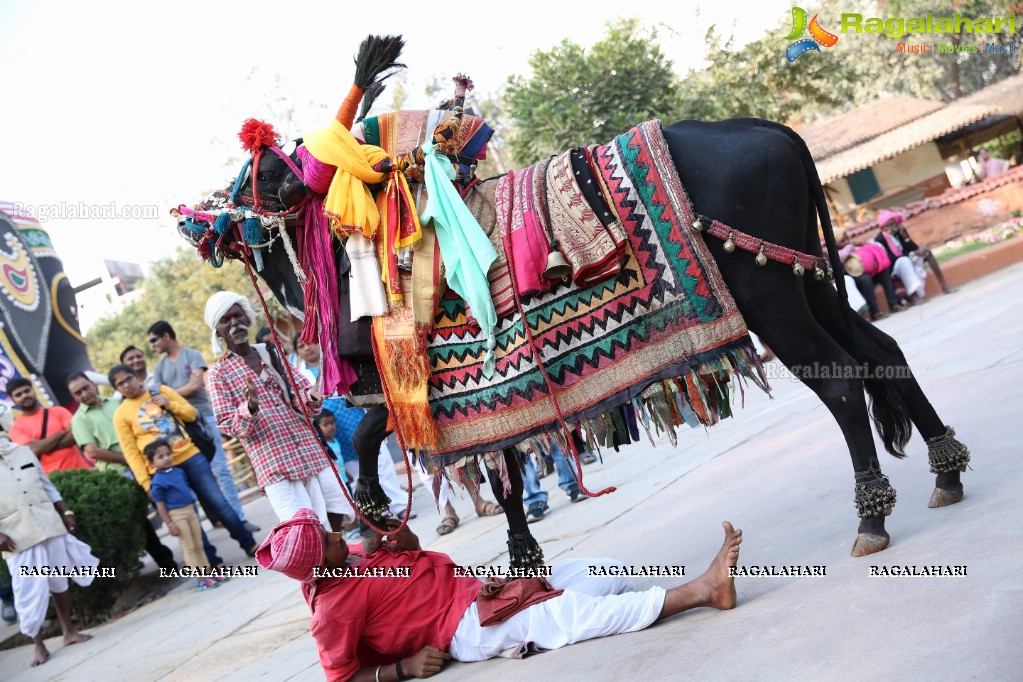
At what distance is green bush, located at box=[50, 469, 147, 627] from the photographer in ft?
24.1

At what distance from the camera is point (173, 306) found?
Answer: 110 ft

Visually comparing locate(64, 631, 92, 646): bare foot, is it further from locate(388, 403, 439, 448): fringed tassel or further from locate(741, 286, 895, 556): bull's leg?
locate(741, 286, 895, 556): bull's leg

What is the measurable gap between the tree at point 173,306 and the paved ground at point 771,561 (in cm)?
1631

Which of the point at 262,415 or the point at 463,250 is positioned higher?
the point at 463,250

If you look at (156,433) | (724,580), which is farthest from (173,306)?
(724,580)

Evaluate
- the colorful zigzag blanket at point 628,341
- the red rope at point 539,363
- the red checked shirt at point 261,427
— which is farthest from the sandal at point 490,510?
the red rope at point 539,363

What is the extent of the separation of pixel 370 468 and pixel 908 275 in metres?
11.3

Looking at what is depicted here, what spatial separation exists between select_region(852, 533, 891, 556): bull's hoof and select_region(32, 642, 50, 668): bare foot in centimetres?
571

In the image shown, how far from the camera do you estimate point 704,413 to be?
149 inches

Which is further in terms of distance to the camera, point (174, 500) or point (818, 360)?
point (174, 500)

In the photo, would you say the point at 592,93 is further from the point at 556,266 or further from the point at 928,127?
the point at 556,266

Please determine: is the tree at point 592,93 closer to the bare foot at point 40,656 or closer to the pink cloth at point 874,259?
the pink cloth at point 874,259

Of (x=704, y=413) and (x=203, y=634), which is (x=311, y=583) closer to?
(x=704, y=413)

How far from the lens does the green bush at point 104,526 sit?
733cm
